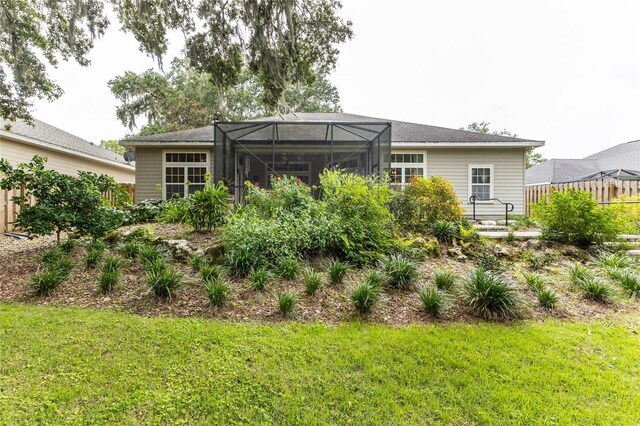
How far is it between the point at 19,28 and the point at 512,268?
10.5m

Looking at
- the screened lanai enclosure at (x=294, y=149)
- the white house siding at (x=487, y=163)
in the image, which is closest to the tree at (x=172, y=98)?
the white house siding at (x=487, y=163)

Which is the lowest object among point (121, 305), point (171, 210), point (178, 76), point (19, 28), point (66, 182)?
point (121, 305)

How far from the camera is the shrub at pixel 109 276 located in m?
3.79

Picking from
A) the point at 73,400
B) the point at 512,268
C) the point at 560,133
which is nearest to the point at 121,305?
the point at 73,400

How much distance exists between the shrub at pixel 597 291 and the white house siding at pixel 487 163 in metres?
7.12

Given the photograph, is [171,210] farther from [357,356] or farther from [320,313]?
[357,356]

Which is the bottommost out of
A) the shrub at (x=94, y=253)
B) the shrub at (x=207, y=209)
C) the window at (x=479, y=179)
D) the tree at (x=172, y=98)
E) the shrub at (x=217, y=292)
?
the shrub at (x=217, y=292)

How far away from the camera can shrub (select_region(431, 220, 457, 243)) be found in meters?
6.09

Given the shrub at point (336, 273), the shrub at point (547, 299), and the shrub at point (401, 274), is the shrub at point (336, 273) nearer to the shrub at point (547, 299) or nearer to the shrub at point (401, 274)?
the shrub at point (401, 274)

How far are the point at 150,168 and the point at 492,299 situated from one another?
36.1ft

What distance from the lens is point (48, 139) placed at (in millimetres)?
11023

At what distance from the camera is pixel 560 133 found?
25375 mm

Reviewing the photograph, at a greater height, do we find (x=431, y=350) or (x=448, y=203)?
(x=448, y=203)

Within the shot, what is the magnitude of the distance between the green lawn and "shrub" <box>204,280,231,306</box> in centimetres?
39
